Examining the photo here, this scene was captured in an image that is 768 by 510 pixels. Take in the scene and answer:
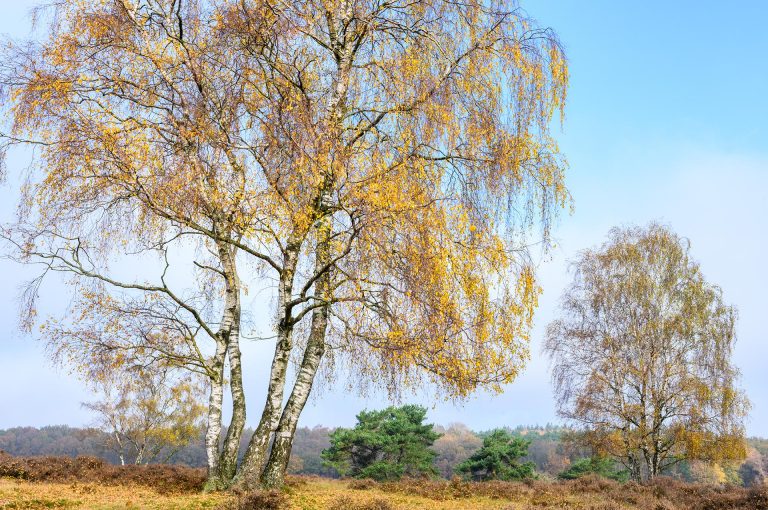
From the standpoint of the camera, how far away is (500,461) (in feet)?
102

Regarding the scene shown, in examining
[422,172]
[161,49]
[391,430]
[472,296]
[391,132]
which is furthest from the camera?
[391,430]

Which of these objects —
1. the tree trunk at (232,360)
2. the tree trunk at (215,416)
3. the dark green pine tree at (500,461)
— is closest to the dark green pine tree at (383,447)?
the dark green pine tree at (500,461)

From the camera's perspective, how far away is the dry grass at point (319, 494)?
366 inches

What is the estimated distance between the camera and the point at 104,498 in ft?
33.8

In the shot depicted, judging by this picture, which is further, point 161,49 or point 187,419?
point 187,419

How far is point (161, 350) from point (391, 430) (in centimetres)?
2213

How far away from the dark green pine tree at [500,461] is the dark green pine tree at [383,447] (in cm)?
255

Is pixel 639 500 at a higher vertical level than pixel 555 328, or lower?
lower

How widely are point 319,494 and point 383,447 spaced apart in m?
20.0

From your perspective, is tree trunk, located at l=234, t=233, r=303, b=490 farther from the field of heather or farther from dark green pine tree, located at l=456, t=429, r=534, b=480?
dark green pine tree, located at l=456, t=429, r=534, b=480

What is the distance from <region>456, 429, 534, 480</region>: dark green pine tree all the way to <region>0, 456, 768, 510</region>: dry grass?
45.4 feet

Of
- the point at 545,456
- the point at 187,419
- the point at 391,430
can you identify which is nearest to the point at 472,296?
the point at 391,430

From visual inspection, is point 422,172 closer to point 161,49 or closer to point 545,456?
point 161,49

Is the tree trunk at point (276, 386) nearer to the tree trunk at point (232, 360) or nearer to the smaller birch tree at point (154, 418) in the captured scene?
the tree trunk at point (232, 360)
